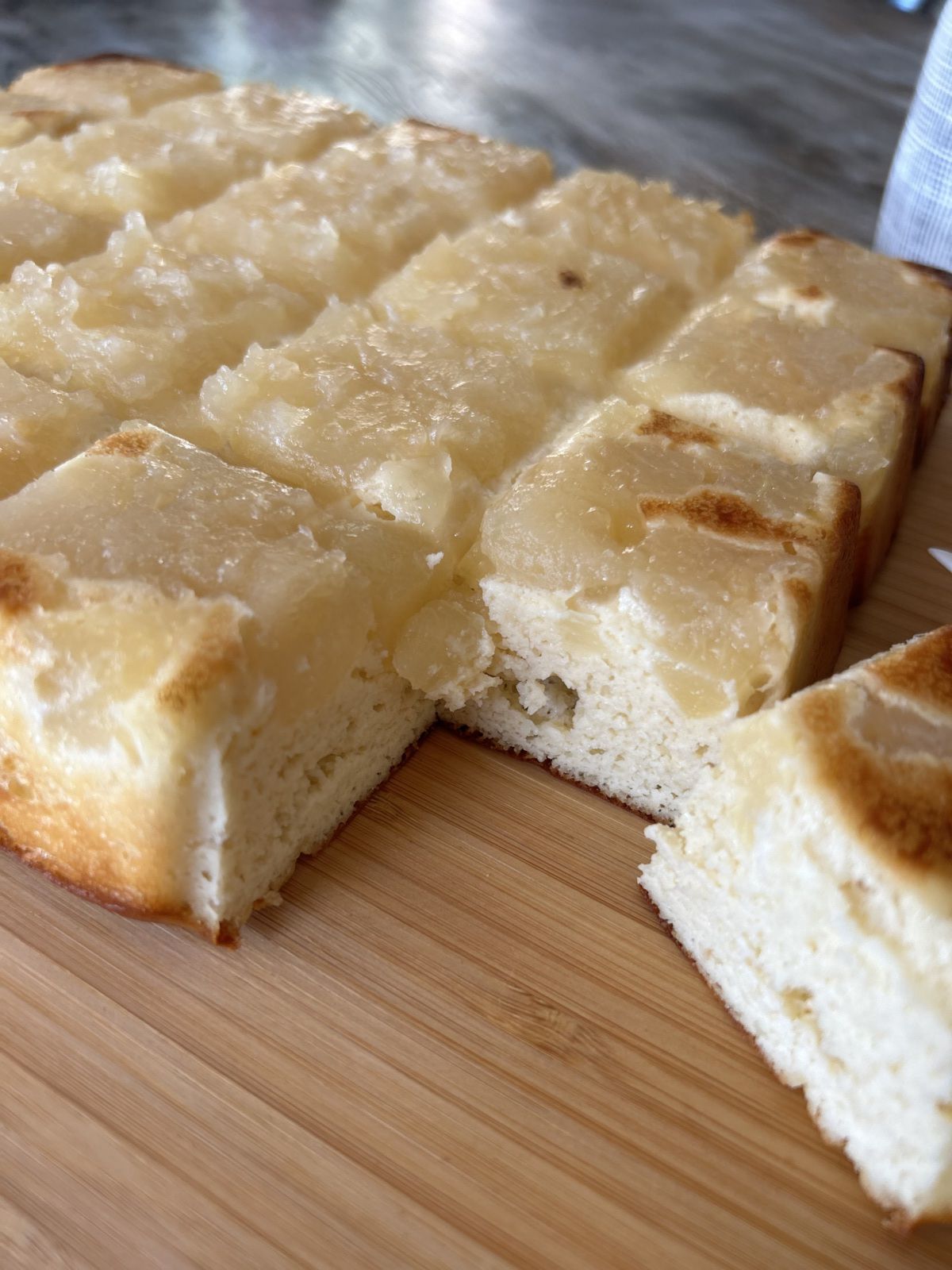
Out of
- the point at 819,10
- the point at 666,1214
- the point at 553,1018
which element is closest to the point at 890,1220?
the point at 666,1214

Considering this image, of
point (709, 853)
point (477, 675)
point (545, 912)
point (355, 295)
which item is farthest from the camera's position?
point (355, 295)

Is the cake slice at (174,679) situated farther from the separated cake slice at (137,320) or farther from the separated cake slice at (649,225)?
the separated cake slice at (649,225)

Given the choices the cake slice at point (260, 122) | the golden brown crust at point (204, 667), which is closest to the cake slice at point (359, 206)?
the cake slice at point (260, 122)

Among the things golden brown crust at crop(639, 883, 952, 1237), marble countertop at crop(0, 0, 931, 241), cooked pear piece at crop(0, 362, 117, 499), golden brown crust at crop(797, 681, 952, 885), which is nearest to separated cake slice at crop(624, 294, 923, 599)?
golden brown crust at crop(797, 681, 952, 885)

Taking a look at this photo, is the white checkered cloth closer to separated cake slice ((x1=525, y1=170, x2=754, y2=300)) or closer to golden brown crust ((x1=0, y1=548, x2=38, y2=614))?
separated cake slice ((x1=525, y1=170, x2=754, y2=300))

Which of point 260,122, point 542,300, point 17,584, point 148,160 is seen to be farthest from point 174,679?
point 260,122

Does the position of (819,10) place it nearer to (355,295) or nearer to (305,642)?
(355,295)
